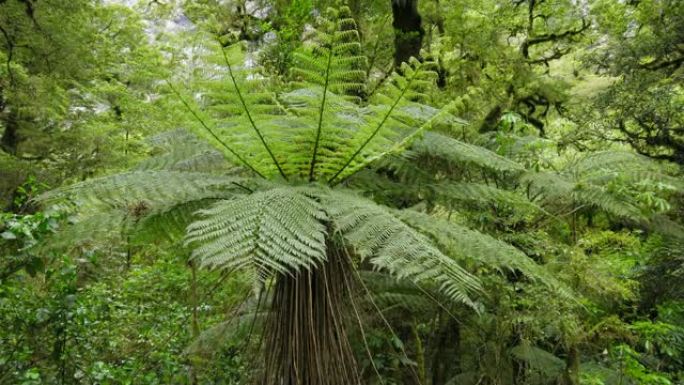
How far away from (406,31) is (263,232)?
2.44 m

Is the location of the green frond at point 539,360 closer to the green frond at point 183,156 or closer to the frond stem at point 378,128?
the frond stem at point 378,128

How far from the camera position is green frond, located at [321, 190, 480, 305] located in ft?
3.81

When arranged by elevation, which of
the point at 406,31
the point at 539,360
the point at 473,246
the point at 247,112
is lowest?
the point at 539,360

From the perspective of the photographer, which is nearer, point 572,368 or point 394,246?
point 394,246

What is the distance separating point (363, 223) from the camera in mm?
1256

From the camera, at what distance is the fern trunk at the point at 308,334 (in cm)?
135

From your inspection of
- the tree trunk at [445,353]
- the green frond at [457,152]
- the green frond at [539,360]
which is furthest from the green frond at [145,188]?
the tree trunk at [445,353]

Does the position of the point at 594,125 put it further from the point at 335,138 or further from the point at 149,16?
the point at 149,16

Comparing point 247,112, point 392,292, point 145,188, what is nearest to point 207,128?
point 247,112

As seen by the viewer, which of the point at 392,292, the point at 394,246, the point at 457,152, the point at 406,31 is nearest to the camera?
the point at 394,246

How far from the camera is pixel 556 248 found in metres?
2.22

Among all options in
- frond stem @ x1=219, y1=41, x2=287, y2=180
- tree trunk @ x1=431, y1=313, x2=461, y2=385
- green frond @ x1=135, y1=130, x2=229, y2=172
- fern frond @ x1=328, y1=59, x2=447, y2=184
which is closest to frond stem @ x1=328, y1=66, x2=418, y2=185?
fern frond @ x1=328, y1=59, x2=447, y2=184

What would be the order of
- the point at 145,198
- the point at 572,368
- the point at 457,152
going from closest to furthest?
the point at 145,198 → the point at 457,152 → the point at 572,368

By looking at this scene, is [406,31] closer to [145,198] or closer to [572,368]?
[572,368]
